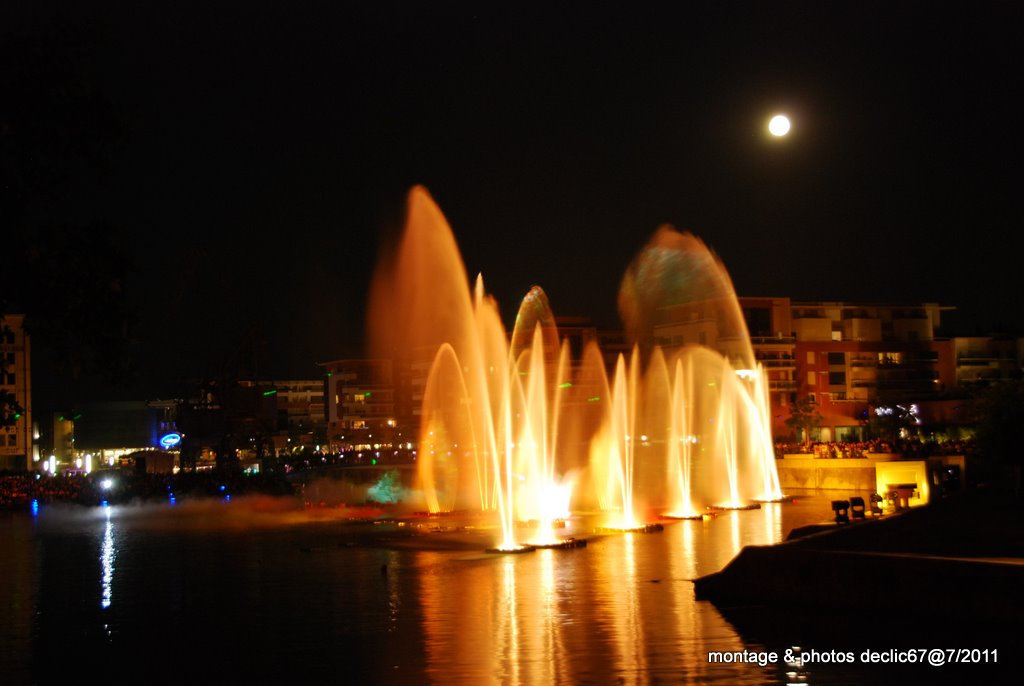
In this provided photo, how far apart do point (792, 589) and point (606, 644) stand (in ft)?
11.5

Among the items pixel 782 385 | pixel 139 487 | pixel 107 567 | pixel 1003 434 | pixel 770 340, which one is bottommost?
pixel 107 567

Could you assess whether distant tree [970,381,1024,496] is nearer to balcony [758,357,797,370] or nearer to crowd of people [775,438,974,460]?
crowd of people [775,438,974,460]

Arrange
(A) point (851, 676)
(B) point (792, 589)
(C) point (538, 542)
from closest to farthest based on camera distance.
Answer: (A) point (851, 676)
(B) point (792, 589)
(C) point (538, 542)

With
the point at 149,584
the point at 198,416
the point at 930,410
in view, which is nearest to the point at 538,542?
the point at 149,584

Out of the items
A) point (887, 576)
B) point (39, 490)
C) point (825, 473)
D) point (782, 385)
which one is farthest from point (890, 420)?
point (887, 576)

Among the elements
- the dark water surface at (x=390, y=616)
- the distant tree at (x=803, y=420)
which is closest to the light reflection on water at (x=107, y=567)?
the dark water surface at (x=390, y=616)

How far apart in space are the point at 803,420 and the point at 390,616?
65.5 metres

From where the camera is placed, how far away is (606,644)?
15188 millimetres

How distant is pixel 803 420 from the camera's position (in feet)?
261

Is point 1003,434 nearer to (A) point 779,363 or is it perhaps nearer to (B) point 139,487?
(B) point 139,487

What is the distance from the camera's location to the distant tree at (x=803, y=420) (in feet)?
260

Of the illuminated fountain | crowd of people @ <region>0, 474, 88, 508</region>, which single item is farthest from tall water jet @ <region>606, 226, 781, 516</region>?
crowd of people @ <region>0, 474, 88, 508</region>

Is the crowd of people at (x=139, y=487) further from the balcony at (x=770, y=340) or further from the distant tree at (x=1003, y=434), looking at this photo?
the balcony at (x=770, y=340)

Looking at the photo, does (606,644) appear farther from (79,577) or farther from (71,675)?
(79,577)
